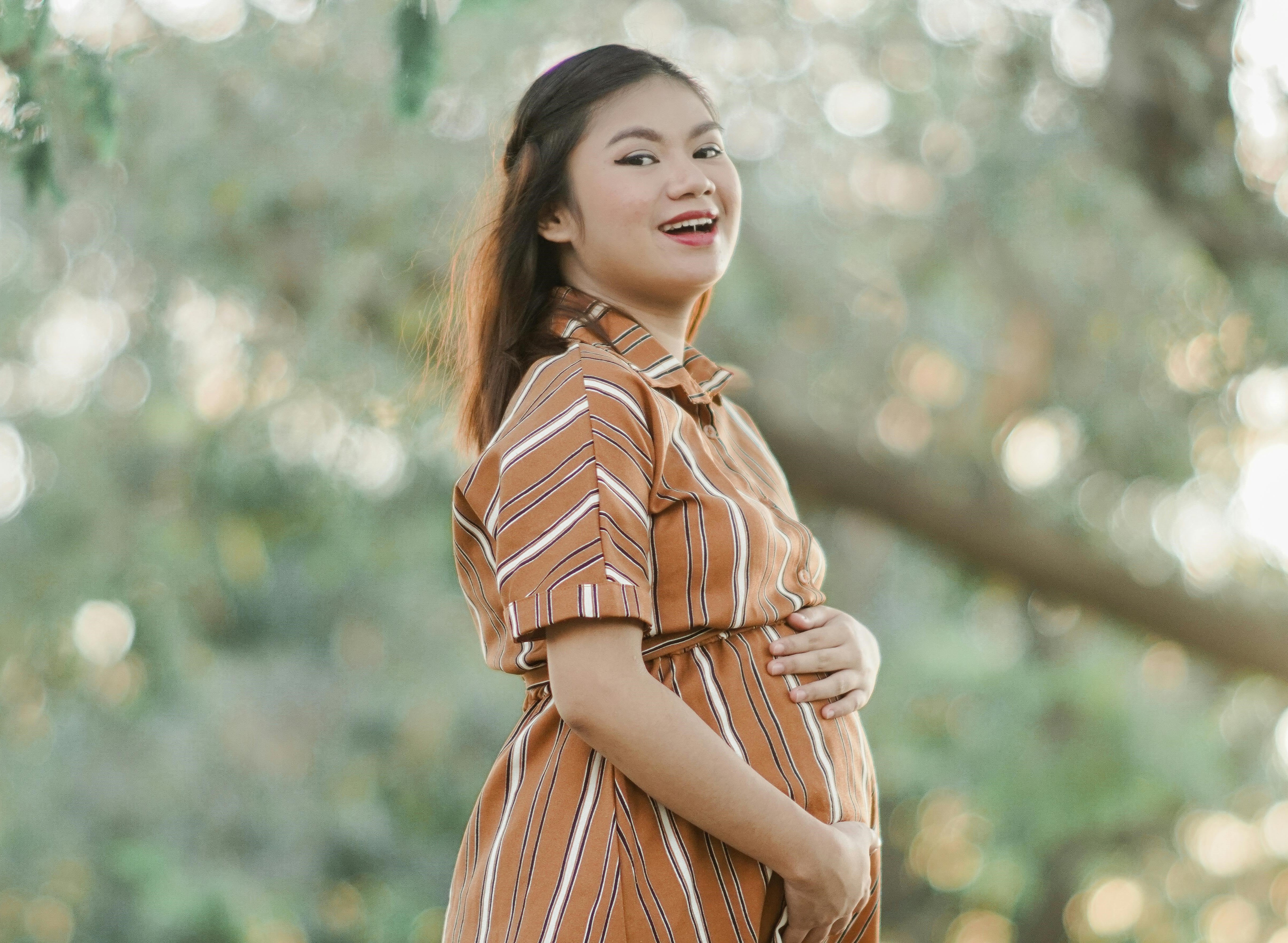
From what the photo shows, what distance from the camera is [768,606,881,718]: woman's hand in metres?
1.12

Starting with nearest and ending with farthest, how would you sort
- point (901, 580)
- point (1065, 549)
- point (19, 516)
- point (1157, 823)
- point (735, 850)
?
point (735, 850) → point (1065, 549) → point (19, 516) → point (1157, 823) → point (901, 580)

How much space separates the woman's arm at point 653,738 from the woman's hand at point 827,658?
0.14m

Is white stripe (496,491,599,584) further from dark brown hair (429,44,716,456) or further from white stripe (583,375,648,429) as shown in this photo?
dark brown hair (429,44,716,456)

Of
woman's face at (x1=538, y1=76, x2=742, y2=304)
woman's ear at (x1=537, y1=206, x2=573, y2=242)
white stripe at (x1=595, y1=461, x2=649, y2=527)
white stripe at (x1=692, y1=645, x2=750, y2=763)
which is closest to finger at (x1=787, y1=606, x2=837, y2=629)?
white stripe at (x1=692, y1=645, x2=750, y2=763)

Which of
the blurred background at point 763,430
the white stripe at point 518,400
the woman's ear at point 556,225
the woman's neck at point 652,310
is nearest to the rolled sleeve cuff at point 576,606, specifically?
the white stripe at point 518,400

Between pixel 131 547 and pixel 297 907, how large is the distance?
123 cm

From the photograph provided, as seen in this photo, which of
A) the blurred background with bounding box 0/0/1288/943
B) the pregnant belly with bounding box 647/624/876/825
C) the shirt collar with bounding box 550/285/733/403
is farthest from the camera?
the blurred background with bounding box 0/0/1288/943

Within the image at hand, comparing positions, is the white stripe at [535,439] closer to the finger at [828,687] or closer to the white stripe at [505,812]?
the white stripe at [505,812]

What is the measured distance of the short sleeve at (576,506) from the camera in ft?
3.20

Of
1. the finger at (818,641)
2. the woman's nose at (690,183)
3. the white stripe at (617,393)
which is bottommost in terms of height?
the finger at (818,641)

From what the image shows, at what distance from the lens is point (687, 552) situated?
1.05 m

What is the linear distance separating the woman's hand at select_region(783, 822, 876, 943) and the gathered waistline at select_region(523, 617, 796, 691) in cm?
19

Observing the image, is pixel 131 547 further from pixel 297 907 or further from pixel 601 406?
pixel 601 406

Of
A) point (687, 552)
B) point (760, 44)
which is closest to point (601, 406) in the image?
point (687, 552)
